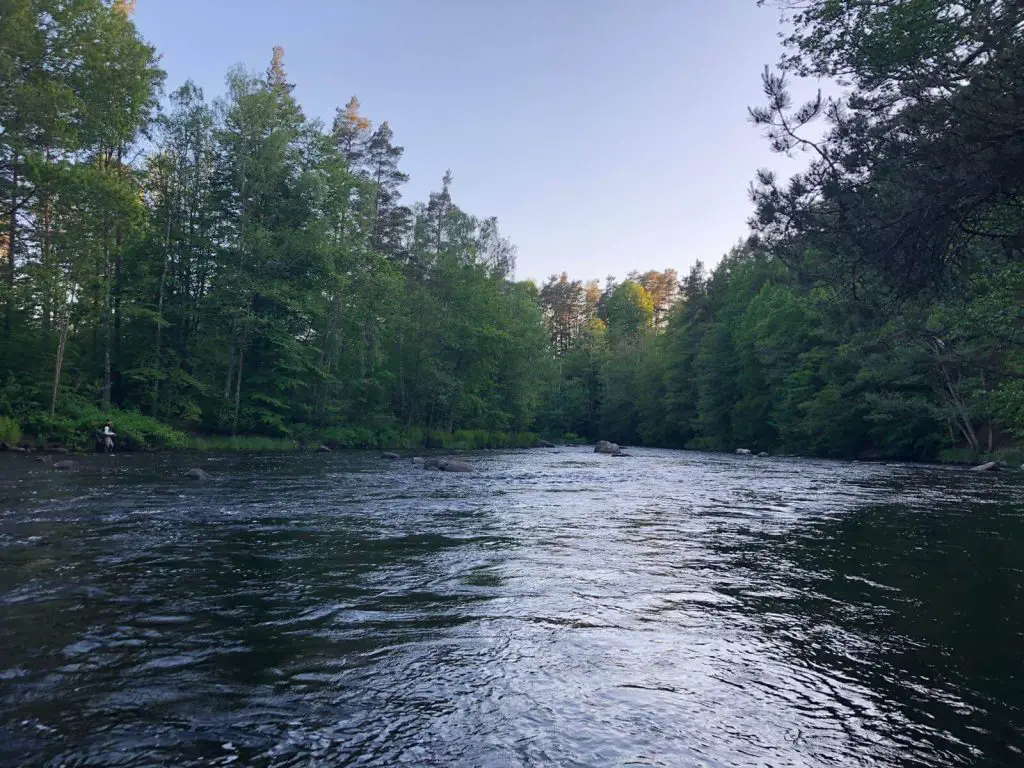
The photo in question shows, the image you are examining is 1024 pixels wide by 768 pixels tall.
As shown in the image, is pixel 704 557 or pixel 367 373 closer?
pixel 704 557

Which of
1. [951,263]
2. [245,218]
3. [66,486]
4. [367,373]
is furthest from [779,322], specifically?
[66,486]

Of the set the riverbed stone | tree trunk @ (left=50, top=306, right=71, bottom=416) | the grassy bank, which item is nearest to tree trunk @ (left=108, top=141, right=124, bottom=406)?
tree trunk @ (left=50, top=306, right=71, bottom=416)

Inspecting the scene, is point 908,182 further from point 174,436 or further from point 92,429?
point 174,436

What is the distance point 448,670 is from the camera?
4.42 metres

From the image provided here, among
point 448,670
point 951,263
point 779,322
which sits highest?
point 779,322

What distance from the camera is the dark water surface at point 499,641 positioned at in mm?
3465

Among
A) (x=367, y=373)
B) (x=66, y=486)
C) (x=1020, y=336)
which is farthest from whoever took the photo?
(x=367, y=373)

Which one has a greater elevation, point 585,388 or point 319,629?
point 585,388

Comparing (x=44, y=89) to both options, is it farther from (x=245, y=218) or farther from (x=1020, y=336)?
(x=1020, y=336)

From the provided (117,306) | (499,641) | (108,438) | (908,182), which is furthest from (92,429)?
(908,182)

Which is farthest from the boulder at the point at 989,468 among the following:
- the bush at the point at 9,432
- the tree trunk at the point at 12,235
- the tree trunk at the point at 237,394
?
the tree trunk at the point at 12,235

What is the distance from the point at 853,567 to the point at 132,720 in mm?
7650

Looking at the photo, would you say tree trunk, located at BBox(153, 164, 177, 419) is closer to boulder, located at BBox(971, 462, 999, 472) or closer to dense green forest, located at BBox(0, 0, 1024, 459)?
dense green forest, located at BBox(0, 0, 1024, 459)

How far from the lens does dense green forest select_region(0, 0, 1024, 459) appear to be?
8375mm
